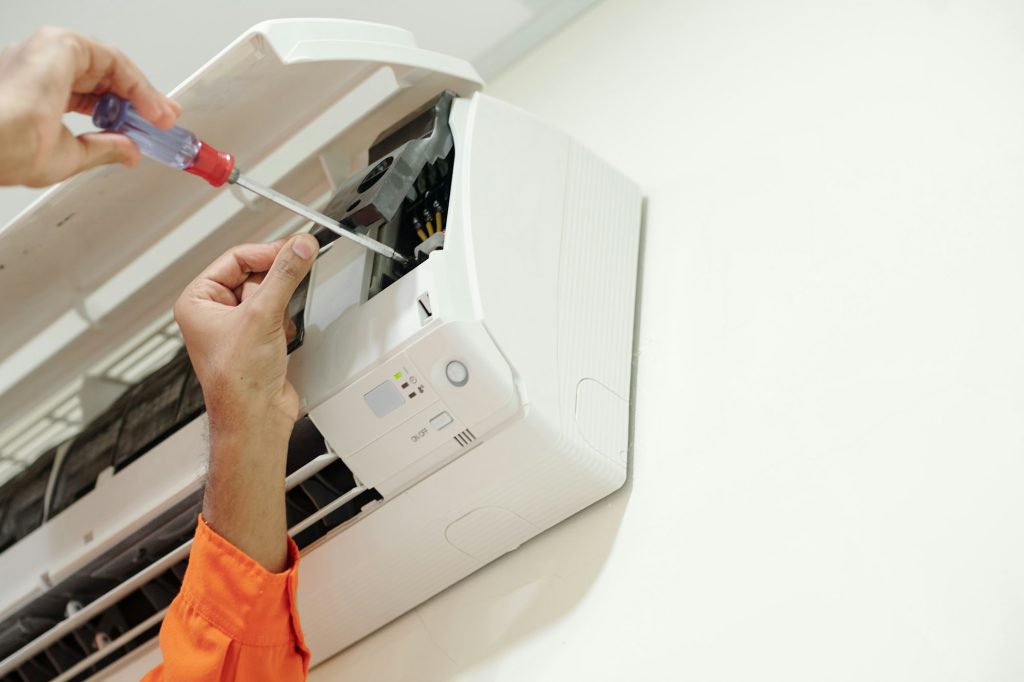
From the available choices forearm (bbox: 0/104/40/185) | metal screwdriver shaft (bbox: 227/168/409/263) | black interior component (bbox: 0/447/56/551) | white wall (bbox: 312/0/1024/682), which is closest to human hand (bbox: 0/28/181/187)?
forearm (bbox: 0/104/40/185)

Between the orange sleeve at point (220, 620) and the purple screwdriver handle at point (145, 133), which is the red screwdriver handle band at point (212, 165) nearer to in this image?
the purple screwdriver handle at point (145, 133)

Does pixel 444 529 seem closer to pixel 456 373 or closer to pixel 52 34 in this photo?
pixel 456 373

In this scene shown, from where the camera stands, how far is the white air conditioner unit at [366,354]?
1.14 meters

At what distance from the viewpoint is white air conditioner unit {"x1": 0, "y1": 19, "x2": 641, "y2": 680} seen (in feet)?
3.74

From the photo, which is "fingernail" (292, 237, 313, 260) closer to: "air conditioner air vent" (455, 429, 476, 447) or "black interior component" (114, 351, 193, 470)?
"air conditioner air vent" (455, 429, 476, 447)

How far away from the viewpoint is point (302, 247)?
1118 millimetres

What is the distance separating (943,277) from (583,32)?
105cm

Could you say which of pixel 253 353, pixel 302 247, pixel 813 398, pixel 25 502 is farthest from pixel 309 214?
pixel 25 502

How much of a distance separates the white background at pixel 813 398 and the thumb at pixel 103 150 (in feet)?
1.63

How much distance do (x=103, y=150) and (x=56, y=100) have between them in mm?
79

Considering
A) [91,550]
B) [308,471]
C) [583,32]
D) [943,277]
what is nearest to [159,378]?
[91,550]

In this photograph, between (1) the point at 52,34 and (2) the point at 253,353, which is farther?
(2) the point at 253,353

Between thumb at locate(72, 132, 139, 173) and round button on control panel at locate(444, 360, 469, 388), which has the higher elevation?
thumb at locate(72, 132, 139, 173)

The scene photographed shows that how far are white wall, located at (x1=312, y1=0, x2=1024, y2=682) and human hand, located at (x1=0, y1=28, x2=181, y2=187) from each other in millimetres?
718
